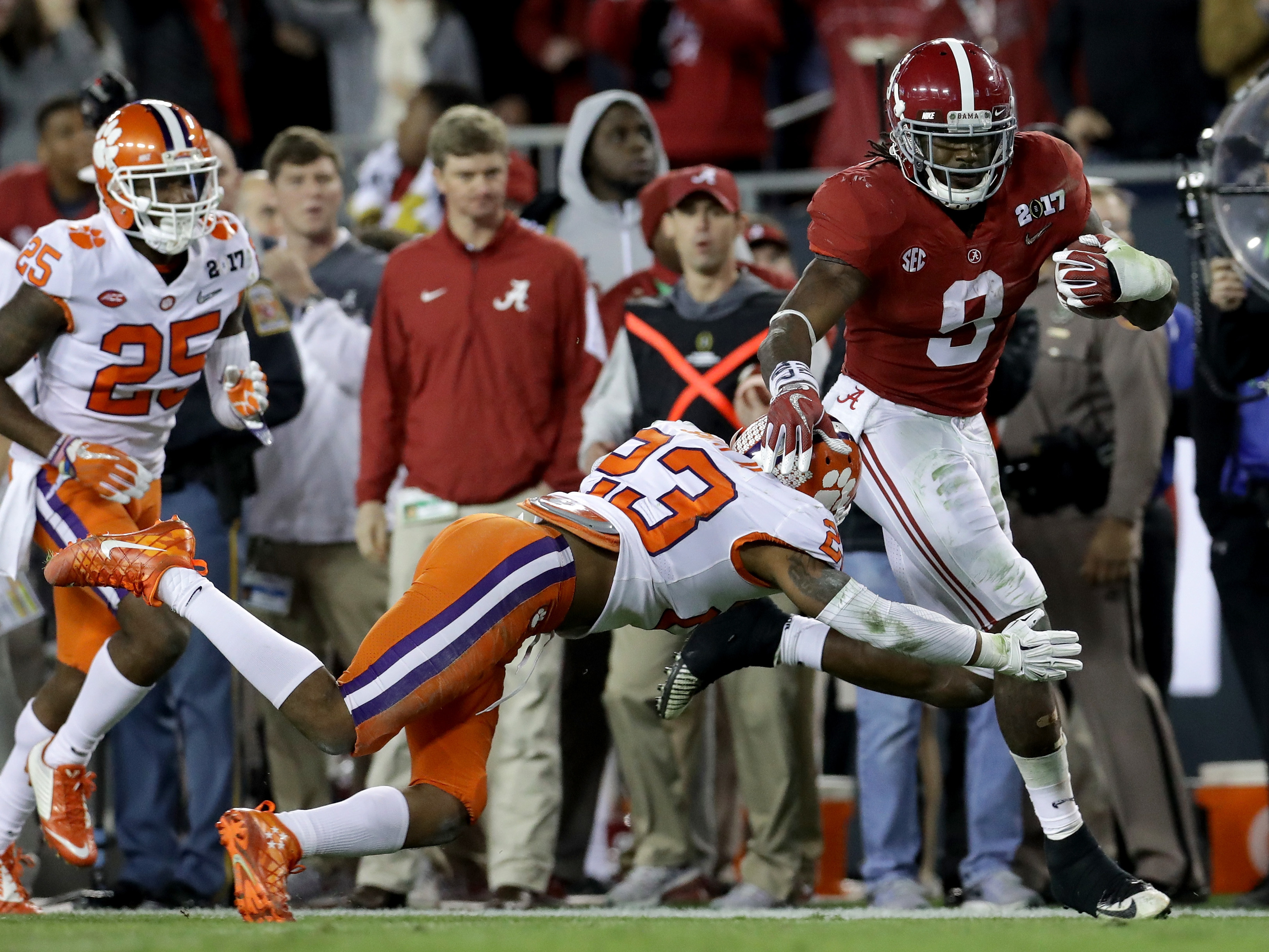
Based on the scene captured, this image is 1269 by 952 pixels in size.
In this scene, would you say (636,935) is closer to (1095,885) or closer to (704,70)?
(1095,885)

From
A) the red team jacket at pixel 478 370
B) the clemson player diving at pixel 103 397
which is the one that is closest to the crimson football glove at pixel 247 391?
the clemson player diving at pixel 103 397

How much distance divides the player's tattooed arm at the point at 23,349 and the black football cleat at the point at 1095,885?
310cm

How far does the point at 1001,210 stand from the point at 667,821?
2.43m

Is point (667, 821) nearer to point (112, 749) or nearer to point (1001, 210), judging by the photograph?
point (112, 749)

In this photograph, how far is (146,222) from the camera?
5703 mm

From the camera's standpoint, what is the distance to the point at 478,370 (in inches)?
257

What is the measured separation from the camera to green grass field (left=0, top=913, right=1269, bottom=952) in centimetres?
355

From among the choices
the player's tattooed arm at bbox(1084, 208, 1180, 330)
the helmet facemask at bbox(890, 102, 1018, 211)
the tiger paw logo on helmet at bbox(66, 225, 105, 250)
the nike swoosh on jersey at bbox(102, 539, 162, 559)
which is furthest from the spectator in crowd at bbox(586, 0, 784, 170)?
the nike swoosh on jersey at bbox(102, 539, 162, 559)

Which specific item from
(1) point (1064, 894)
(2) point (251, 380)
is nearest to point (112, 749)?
(2) point (251, 380)

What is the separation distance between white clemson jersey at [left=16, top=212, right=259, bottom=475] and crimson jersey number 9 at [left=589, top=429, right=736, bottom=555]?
5.82ft

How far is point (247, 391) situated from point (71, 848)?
1.44 meters

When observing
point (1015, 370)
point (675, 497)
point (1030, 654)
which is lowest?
point (1030, 654)

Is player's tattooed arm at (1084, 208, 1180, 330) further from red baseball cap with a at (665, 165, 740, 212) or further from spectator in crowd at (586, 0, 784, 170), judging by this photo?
spectator in crowd at (586, 0, 784, 170)

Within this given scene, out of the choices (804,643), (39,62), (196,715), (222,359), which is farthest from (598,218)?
(39,62)
